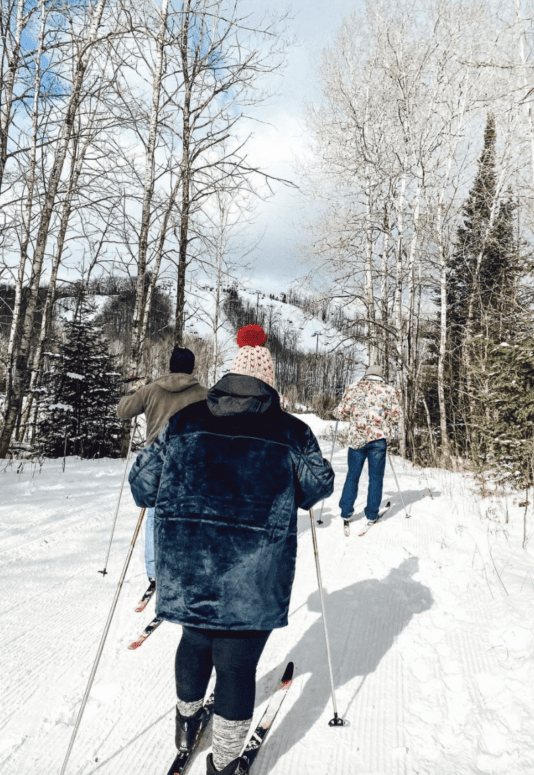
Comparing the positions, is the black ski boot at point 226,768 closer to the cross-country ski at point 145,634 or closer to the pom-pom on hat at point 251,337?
the cross-country ski at point 145,634

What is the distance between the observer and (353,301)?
577 inches

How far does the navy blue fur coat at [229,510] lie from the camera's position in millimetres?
1769

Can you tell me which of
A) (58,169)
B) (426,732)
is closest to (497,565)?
(426,732)

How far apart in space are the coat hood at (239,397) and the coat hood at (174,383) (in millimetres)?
1885

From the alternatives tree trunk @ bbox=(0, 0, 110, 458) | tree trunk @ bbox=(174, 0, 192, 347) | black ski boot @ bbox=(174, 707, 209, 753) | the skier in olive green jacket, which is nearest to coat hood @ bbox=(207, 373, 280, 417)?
black ski boot @ bbox=(174, 707, 209, 753)

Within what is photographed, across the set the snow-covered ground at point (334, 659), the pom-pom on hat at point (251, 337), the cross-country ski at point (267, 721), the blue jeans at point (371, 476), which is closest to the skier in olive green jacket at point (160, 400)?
the snow-covered ground at point (334, 659)

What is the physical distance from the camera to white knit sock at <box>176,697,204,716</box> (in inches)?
77.0

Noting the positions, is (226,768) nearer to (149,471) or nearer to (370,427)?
(149,471)

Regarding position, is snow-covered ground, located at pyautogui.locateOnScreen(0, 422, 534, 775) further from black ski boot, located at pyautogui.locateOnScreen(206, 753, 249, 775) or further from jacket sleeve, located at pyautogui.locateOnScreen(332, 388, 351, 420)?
jacket sleeve, located at pyautogui.locateOnScreen(332, 388, 351, 420)

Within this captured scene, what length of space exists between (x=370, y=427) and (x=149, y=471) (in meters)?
4.06

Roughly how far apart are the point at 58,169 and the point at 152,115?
8.62 feet

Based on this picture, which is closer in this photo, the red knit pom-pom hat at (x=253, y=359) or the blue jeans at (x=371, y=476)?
the red knit pom-pom hat at (x=253, y=359)

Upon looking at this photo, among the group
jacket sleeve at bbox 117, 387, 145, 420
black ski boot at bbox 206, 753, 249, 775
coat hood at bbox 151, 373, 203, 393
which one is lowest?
black ski boot at bbox 206, 753, 249, 775

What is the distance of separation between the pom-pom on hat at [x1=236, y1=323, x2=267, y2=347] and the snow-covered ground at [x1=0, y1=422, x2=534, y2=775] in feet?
6.25
